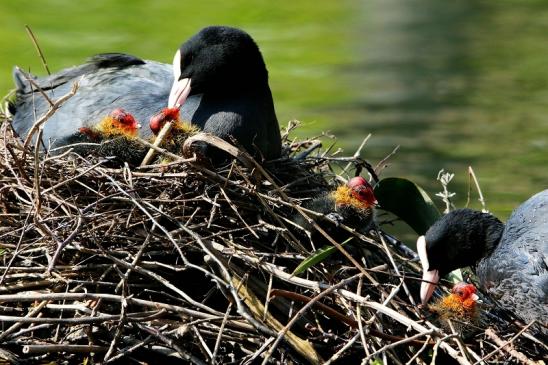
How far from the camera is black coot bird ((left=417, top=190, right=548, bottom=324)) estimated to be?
15.1ft

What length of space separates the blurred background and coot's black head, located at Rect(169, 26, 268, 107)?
9.07 feet

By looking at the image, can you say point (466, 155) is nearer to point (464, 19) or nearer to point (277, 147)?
point (277, 147)

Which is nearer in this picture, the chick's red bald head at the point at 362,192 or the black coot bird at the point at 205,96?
the chick's red bald head at the point at 362,192

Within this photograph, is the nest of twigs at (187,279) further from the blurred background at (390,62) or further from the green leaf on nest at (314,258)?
the blurred background at (390,62)

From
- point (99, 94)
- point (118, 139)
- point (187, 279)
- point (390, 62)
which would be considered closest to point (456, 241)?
point (187, 279)

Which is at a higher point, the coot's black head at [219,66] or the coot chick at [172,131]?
the coot's black head at [219,66]

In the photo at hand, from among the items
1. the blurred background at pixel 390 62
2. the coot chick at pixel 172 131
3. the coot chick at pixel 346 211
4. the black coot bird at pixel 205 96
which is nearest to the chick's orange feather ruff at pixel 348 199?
the coot chick at pixel 346 211

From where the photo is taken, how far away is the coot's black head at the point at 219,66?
4961mm

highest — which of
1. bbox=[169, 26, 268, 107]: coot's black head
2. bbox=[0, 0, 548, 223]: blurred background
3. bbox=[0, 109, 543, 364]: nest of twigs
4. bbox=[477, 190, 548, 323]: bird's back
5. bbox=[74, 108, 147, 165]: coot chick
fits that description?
bbox=[169, 26, 268, 107]: coot's black head

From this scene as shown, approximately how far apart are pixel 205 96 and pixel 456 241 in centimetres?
119

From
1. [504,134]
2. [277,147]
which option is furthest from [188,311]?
[504,134]

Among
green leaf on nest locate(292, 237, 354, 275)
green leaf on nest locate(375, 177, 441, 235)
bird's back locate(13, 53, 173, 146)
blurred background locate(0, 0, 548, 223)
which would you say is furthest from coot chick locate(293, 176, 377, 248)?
blurred background locate(0, 0, 548, 223)

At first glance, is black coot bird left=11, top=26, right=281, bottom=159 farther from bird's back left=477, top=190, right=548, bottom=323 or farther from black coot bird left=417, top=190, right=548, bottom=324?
bird's back left=477, top=190, right=548, bottom=323

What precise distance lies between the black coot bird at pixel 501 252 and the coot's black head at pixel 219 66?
0.98 metres
